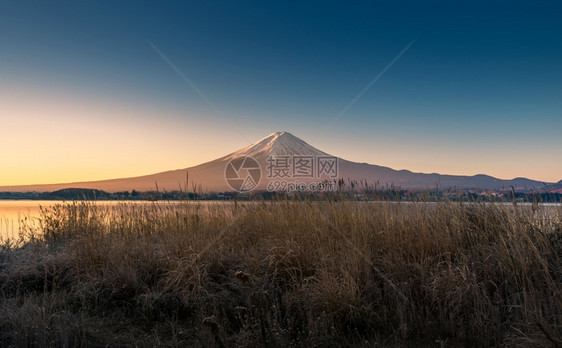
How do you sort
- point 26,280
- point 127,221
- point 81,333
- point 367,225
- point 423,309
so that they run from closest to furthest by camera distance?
point 81,333 < point 423,309 < point 26,280 < point 367,225 < point 127,221

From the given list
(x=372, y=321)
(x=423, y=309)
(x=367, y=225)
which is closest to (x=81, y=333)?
(x=372, y=321)

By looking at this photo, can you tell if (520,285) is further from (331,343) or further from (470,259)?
(331,343)

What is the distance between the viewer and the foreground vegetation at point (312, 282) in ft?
9.57

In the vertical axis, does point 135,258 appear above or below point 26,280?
above

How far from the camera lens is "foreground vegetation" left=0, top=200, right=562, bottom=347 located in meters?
2.92

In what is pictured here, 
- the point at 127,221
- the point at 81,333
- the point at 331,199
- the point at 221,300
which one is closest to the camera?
the point at 81,333

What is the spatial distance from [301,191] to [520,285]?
4170mm

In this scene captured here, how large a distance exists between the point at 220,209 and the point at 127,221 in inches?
73.9

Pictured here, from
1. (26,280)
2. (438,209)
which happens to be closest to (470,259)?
(438,209)

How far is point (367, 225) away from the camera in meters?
4.87

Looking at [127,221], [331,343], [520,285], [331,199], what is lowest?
[331,343]

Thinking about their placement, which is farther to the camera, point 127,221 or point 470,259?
point 127,221

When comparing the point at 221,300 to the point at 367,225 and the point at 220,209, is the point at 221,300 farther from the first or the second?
the point at 220,209

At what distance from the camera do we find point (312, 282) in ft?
12.3
